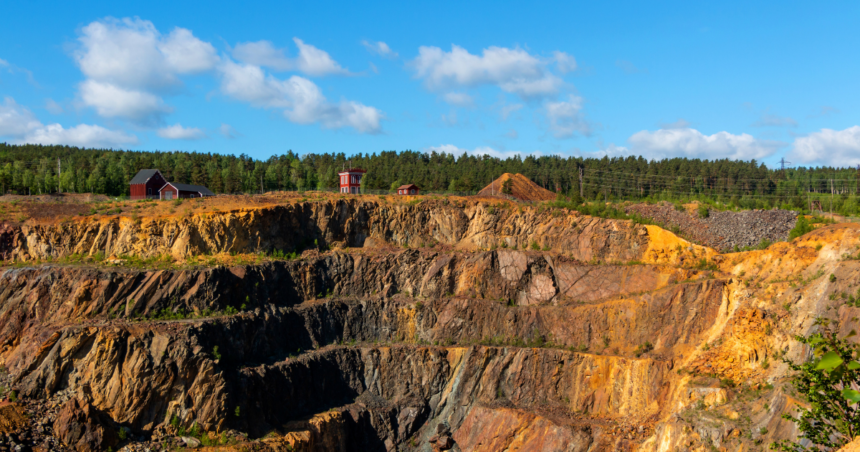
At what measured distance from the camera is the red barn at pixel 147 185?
68.6m

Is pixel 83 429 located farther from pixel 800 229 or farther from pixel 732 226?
pixel 732 226

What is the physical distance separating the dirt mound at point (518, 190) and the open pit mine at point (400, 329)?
14.9 metres

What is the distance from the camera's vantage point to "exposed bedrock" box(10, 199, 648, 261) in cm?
4916

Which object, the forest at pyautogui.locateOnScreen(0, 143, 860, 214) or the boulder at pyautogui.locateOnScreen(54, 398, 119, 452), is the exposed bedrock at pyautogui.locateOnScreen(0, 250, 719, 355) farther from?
the forest at pyautogui.locateOnScreen(0, 143, 860, 214)

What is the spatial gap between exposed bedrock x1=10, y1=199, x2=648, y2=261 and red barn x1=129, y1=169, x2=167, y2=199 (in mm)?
18621

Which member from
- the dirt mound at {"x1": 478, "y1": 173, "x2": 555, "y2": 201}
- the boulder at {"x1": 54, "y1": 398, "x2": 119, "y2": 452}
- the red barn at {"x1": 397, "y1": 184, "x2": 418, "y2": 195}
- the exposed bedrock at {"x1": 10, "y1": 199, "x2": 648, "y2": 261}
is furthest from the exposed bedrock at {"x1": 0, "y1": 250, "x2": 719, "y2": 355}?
the dirt mound at {"x1": 478, "y1": 173, "x2": 555, "y2": 201}

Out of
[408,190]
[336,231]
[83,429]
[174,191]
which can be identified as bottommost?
[83,429]

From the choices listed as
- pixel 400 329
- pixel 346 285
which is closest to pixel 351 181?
pixel 346 285

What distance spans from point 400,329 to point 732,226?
29.3 m

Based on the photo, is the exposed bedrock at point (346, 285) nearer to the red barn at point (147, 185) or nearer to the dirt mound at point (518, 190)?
the dirt mound at point (518, 190)

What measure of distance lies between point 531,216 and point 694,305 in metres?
18.4

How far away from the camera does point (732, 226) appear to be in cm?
5278

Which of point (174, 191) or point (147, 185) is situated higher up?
point (147, 185)

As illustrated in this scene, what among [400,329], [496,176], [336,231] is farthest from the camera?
[496,176]
